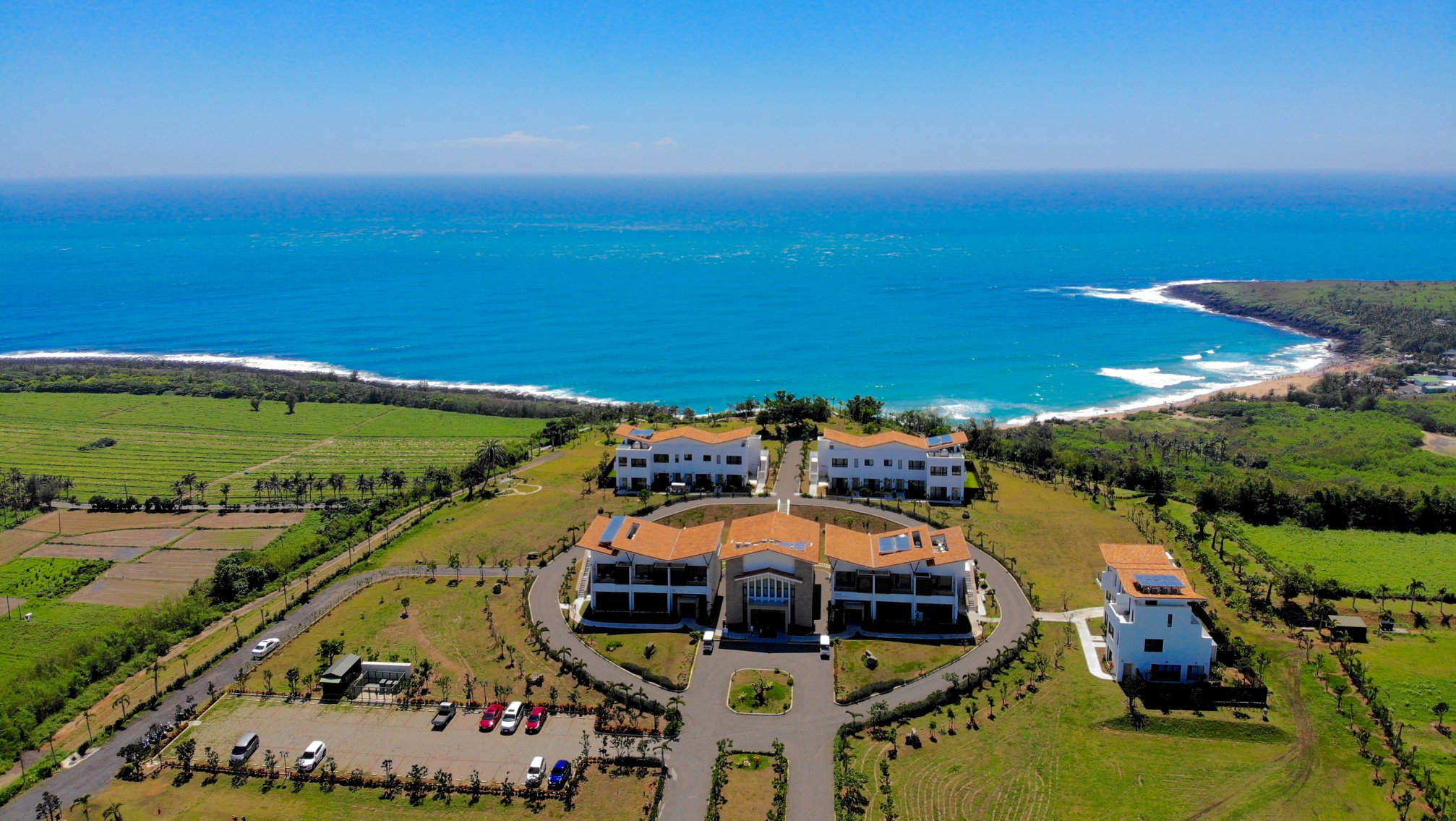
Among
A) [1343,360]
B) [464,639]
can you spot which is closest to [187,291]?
[464,639]

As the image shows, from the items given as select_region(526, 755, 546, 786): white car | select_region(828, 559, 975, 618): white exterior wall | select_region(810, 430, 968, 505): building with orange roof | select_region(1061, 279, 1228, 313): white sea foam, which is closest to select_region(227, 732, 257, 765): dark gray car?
select_region(526, 755, 546, 786): white car

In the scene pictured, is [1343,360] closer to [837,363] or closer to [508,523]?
[837,363]

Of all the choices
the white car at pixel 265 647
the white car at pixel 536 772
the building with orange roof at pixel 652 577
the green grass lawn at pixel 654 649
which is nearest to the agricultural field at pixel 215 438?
the white car at pixel 265 647

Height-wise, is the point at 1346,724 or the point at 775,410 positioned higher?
the point at 775,410

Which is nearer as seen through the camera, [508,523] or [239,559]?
[239,559]

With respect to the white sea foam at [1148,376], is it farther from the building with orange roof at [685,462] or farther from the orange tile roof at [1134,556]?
the orange tile roof at [1134,556]

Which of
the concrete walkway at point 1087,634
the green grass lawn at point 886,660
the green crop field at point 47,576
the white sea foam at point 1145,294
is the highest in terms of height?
the white sea foam at point 1145,294
